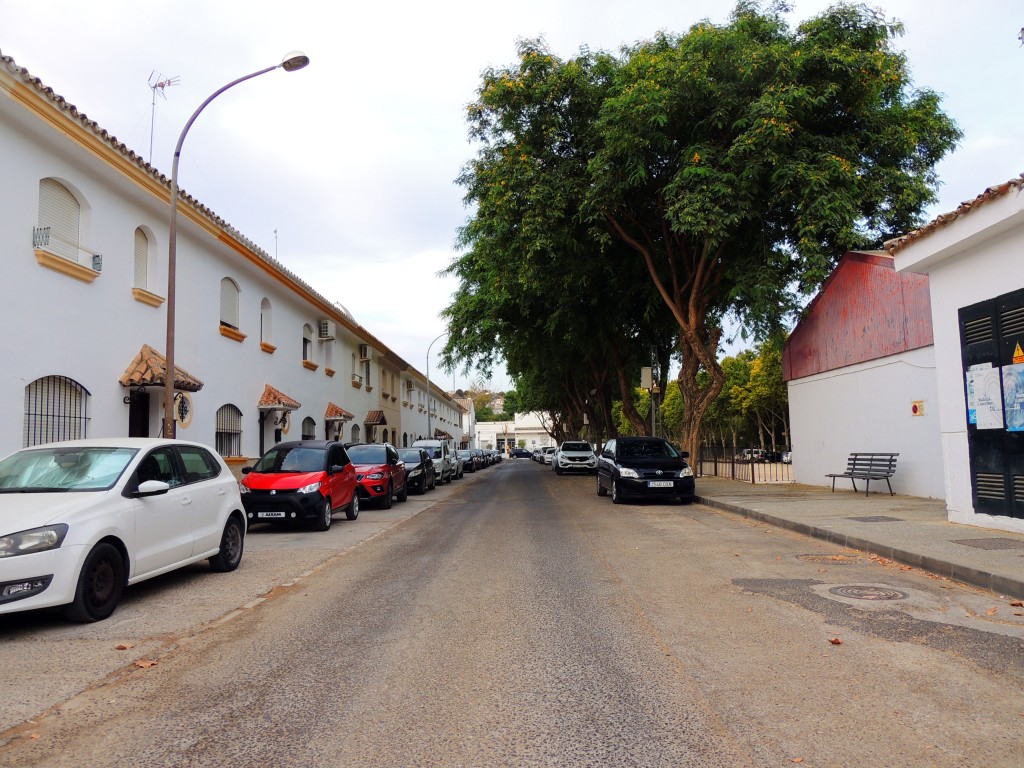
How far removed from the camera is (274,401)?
2052 centimetres

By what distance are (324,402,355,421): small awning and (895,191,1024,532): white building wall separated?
19.8 meters

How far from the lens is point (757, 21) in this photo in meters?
17.2

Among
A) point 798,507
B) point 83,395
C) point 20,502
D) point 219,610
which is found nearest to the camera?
point 20,502

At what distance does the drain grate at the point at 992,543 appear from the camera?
852 centimetres

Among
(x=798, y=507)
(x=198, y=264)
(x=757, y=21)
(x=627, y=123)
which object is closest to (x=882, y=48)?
(x=757, y=21)

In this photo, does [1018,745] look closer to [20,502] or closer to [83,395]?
[20,502]

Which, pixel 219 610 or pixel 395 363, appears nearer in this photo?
pixel 219 610

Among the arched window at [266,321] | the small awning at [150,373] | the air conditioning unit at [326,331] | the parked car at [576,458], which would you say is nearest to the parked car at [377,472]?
the small awning at [150,373]

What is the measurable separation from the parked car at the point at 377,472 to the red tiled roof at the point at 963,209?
37.5 feet

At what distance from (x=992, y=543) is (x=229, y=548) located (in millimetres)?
9078

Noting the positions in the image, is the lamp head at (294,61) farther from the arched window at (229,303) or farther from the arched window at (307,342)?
the arched window at (307,342)

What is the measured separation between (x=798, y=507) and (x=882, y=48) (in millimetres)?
11476

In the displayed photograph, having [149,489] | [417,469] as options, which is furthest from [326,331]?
[149,489]

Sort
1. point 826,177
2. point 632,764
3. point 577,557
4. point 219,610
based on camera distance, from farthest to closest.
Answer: point 826,177, point 577,557, point 219,610, point 632,764
